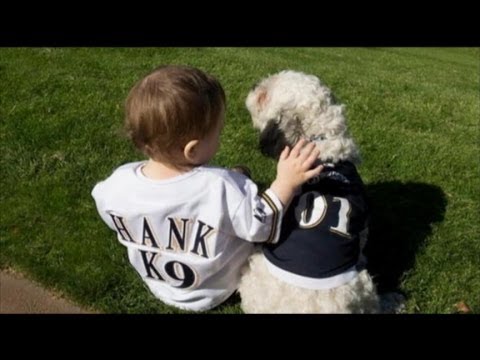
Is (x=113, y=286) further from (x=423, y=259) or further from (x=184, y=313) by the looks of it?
(x=423, y=259)

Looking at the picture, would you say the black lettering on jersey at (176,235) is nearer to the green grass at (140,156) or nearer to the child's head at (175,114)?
the child's head at (175,114)

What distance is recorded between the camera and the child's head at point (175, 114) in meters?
3.26

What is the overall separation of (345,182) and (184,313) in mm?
1295

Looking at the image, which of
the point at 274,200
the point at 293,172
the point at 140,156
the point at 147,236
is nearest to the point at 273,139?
the point at 293,172

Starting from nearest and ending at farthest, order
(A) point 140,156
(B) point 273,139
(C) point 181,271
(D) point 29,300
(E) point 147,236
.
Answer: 1. (E) point 147,236
2. (C) point 181,271
3. (B) point 273,139
4. (D) point 29,300
5. (A) point 140,156

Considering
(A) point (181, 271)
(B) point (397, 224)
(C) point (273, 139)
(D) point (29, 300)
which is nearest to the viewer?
(A) point (181, 271)

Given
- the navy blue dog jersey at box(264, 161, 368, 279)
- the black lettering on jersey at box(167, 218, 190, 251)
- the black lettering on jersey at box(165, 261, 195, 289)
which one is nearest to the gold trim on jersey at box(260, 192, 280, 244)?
the navy blue dog jersey at box(264, 161, 368, 279)

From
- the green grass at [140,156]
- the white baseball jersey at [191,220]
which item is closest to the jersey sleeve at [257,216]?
the white baseball jersey at [191,220]

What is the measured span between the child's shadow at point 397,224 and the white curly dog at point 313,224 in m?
0.75

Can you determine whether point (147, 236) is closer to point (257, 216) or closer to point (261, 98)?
point (257, 216)

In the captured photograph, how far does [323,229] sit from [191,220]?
2.43 feet

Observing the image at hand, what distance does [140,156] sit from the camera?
5668mm

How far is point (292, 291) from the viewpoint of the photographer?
3.41 metres
